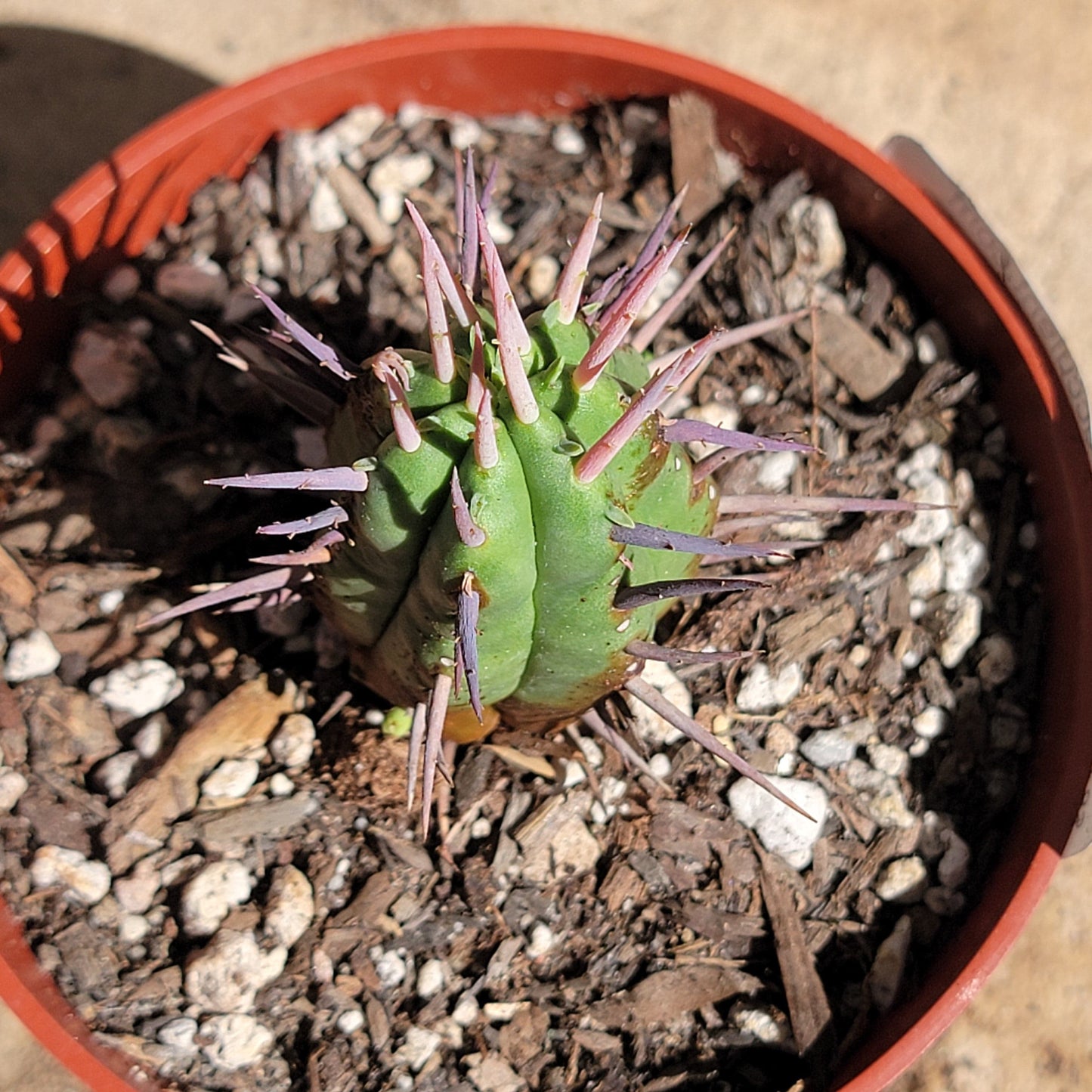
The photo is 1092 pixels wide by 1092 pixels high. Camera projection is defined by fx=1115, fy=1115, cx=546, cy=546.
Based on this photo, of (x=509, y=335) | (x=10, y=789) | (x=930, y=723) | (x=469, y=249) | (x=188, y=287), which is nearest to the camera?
(x=509, y=335)

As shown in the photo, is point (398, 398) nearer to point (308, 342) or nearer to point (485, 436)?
point (485, 436)

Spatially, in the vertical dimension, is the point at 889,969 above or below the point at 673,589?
below

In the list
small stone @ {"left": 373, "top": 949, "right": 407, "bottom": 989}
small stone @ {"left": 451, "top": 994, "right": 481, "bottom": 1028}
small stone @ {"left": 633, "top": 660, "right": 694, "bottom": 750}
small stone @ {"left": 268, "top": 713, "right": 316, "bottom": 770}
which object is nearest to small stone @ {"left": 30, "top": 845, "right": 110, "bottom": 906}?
small stone @ {"left": 268, "top": 713, "right": 316, "bottom": 770}

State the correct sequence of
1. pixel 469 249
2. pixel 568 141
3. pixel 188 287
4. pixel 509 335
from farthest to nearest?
pixel 568 141 < pixel 188 287 < pixel 469 249 < pixel 509 335

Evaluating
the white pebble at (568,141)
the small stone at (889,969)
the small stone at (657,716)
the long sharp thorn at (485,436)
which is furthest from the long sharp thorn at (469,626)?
the white pebble at (568,141)

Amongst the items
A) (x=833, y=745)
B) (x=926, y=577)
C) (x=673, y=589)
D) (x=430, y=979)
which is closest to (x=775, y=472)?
(x=926, y=577)

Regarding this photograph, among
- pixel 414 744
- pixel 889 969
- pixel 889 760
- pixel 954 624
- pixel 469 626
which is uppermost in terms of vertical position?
pixel 954 624

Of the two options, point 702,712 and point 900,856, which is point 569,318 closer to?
point 702,712
